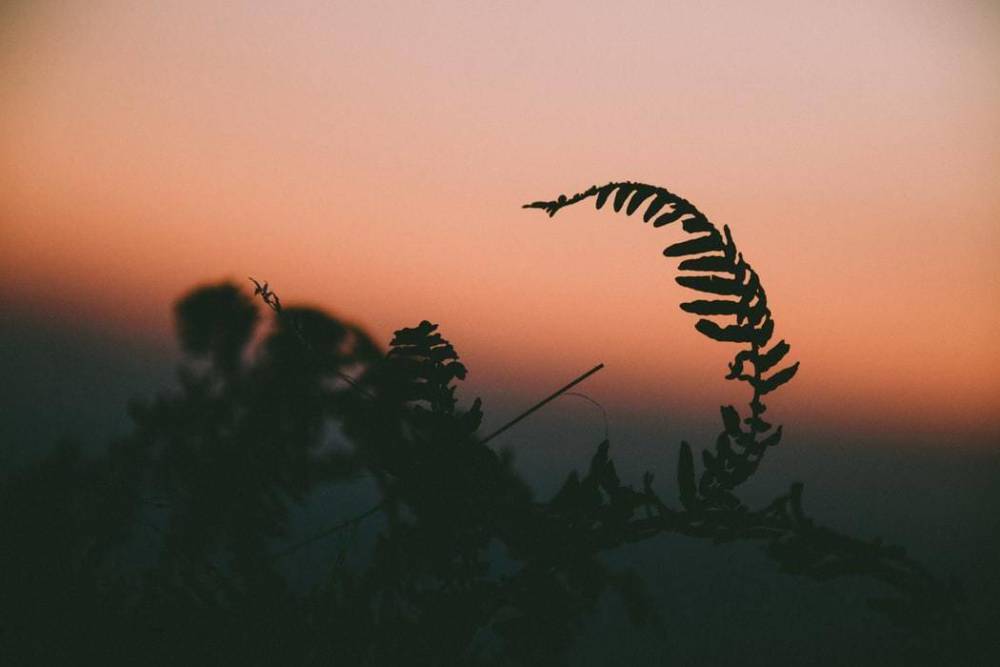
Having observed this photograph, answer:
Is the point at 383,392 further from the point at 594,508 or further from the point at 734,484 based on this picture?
the point at 734,484

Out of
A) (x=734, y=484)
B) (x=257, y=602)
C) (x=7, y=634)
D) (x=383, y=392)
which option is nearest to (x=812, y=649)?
(x=734, y=484)

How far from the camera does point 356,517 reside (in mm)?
1048

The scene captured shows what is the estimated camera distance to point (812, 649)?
7.78 ft

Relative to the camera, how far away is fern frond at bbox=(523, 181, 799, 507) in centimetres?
95

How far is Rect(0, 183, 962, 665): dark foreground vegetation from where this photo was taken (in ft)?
2.61

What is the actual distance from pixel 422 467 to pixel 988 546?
2802 millimetres

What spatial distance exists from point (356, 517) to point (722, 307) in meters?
0.52

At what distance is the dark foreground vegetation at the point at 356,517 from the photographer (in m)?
0.79

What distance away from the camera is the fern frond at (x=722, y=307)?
3.13ft

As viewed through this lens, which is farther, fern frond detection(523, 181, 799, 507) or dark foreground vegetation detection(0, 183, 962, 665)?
fern frond detection(523, 181, 799, 507)

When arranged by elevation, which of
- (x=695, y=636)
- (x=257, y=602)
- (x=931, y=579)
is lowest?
(x=695, y=636)

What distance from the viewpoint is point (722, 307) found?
Answer: 0.98 meters

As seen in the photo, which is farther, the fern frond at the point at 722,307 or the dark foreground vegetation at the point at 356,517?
the fern frond at the point at 722,307

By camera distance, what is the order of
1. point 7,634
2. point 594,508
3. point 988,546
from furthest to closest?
point 988,546 → point 594,508 → point 7,634
